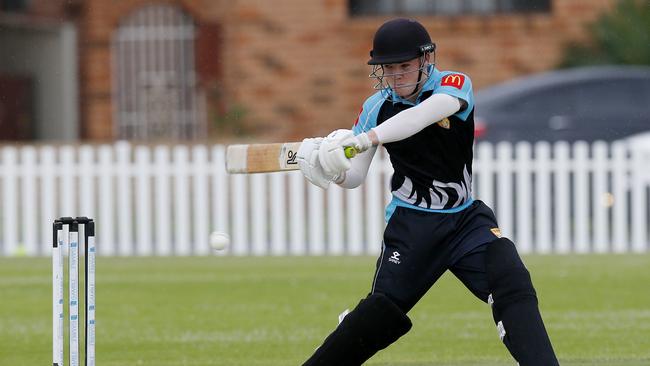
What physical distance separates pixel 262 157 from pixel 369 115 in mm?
633

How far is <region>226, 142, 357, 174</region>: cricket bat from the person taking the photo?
5.78m

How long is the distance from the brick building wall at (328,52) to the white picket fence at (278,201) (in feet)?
21.0

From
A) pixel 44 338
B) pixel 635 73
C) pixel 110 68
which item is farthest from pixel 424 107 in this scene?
pixel 110 68

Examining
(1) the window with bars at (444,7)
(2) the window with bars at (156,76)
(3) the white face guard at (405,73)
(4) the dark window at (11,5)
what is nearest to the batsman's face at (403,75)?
(3) the white face guard at (405,73)

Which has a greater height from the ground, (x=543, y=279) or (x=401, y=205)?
(x=401, y=205)

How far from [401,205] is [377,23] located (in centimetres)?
1545

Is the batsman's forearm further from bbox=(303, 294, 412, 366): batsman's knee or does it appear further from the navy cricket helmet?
bbox=(303, 294, 412, 366): batsman's knee

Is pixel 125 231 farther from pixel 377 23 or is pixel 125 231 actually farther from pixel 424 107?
pixel 424 107

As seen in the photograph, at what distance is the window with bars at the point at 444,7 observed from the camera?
2170cm

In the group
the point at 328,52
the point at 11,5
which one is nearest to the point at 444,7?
the point at 328,52

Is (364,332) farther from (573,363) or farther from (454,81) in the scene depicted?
(573,363)

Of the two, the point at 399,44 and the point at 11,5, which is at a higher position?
the point at 11,5

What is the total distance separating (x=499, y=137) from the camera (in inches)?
599

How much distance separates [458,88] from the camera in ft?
19.7
